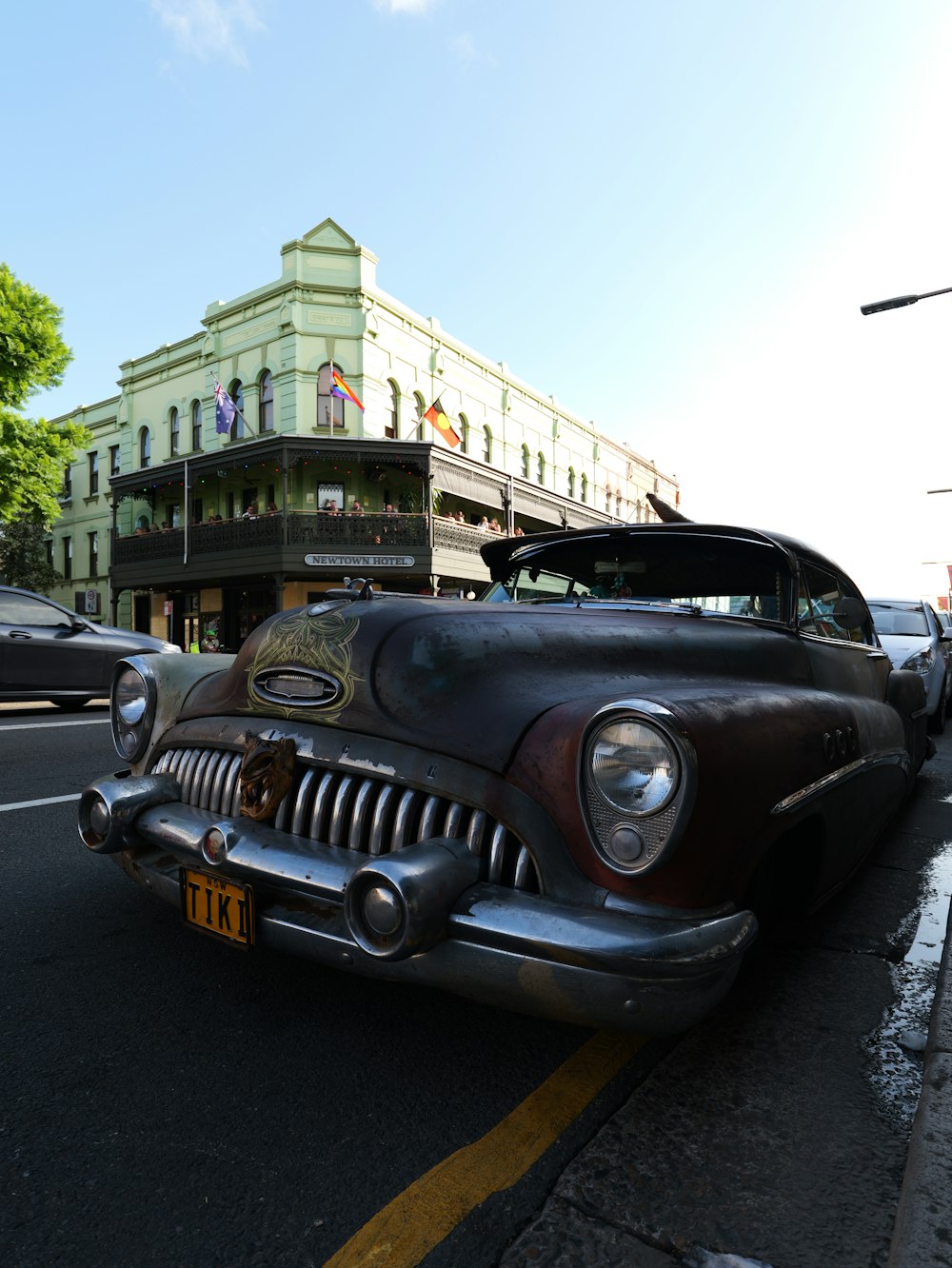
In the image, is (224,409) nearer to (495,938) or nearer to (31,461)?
(31,461)

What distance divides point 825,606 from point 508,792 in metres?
2.23

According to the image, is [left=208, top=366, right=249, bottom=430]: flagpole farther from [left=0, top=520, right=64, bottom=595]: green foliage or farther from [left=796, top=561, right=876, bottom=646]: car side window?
[left=796, top=561, right=876, bottom=646]: car side window

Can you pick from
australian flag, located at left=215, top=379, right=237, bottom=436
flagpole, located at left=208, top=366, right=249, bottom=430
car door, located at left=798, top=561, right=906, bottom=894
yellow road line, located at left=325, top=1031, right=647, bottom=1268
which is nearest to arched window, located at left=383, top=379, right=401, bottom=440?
flagpole, located at left=208, top=366, right=249, bottom=430

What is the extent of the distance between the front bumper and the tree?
2006cm

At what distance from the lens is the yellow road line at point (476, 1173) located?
4.59 ft

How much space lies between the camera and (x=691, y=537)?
3.15m

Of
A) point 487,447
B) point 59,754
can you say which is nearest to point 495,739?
point 59,754

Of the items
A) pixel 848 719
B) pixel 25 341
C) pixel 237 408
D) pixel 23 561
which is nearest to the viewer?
pixel 848 719

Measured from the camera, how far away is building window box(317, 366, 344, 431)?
21.9 meters

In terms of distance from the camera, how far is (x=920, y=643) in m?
8.09

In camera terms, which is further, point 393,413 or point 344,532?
point 393,413

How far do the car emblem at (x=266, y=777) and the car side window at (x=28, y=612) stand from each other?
8.21 meters

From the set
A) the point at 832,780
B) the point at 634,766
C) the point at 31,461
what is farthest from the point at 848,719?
the point at 31,461

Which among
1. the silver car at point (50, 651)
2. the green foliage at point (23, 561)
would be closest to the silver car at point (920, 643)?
the silver car at point (50, 651)
